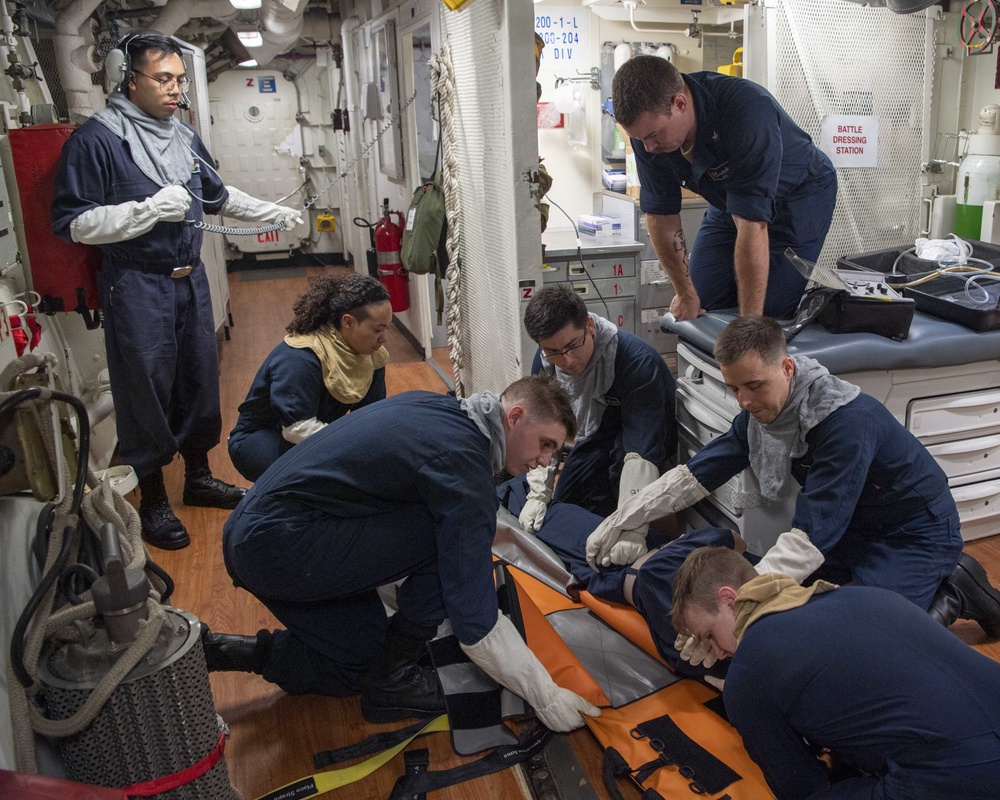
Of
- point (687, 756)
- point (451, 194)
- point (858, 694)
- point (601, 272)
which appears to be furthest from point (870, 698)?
point (451, 194)

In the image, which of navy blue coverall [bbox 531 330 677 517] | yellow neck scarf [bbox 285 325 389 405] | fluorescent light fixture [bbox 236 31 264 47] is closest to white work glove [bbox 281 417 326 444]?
yellow neck scarf [bbox 285 325 389 405]

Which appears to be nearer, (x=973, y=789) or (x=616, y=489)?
(x=973, y=789)

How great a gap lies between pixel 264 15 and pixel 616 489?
4.65 meters

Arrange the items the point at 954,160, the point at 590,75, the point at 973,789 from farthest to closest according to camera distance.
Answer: the point at 590,75 < the point at 954,160 < the point at 973,789

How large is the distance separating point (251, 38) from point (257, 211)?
12.4 feet

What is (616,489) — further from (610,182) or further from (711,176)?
(610,182)

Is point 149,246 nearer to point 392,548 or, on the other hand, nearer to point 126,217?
point 126,217

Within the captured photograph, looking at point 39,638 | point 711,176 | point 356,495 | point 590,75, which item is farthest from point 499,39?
point 39,638

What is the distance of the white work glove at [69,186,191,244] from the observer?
9.40 ft

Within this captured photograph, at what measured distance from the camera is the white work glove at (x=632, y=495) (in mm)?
2535

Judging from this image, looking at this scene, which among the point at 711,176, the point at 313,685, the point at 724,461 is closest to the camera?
the point at 313,685

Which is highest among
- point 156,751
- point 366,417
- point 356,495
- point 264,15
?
point 264,15

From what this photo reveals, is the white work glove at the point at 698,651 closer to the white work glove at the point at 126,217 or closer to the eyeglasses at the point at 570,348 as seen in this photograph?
the eyeglasses at the point at 570,348

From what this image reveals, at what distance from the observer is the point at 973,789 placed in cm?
143
